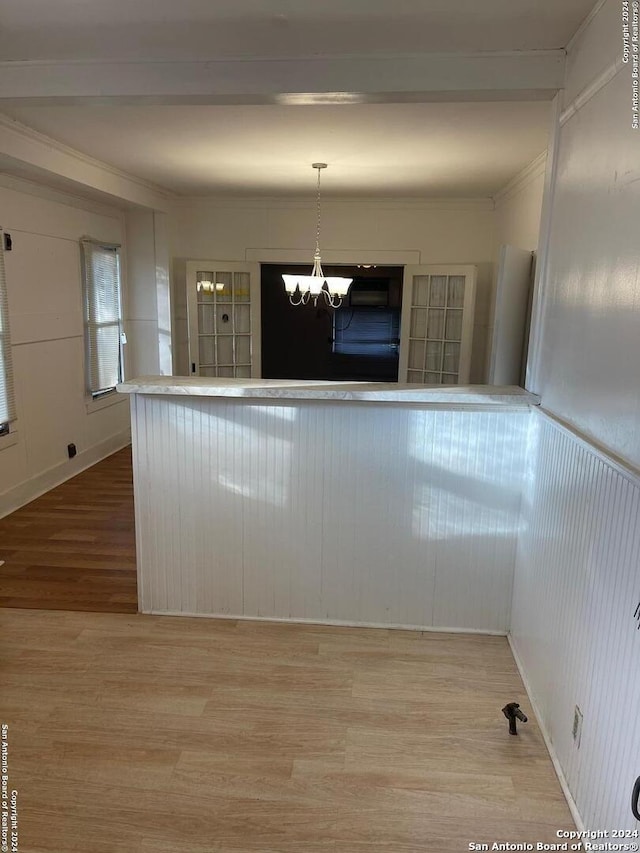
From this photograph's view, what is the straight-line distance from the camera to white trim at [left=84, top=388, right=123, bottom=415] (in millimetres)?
5336

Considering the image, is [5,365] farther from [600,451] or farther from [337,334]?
[337,334]

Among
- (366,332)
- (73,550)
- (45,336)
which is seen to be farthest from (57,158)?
(366,332)

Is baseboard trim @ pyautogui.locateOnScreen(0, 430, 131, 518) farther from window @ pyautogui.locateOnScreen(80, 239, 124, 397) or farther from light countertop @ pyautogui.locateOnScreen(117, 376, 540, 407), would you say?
light countertop @ pyautogui.locateOnScreen(117, 376, 540, 407)

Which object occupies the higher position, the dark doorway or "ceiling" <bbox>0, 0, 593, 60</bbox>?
"ceiling" <bbox>0, 0, 593, 60</bbox>

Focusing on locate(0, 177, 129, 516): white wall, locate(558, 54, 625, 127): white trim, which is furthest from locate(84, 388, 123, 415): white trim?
locate(558, 54, 625, 127): white trim

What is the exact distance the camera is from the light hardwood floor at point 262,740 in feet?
5.86

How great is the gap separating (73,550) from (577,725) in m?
2.98

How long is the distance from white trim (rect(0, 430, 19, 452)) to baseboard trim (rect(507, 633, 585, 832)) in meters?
3.52

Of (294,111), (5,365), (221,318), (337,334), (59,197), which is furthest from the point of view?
(337,334)

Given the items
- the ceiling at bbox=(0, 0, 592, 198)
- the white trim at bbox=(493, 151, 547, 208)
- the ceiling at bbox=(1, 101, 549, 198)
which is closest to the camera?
the ceiling at bbox=(0, 0, 592, 198)

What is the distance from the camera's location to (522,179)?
4.45m

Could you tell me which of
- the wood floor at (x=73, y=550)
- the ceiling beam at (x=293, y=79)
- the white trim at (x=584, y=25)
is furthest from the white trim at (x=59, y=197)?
the white trim at (x=584, y=25)

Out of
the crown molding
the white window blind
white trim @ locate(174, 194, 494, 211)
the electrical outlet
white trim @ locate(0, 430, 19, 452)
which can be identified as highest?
white trim @ locate(174, 194, 494, 211)

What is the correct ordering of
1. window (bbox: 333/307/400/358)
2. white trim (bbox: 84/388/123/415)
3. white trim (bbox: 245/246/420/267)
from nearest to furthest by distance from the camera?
1. white trim (bbox: 84/388/123/415)
2. white trim (bbox: 245/246/420/267)
3. window (bbox: 333/307/400/358)
